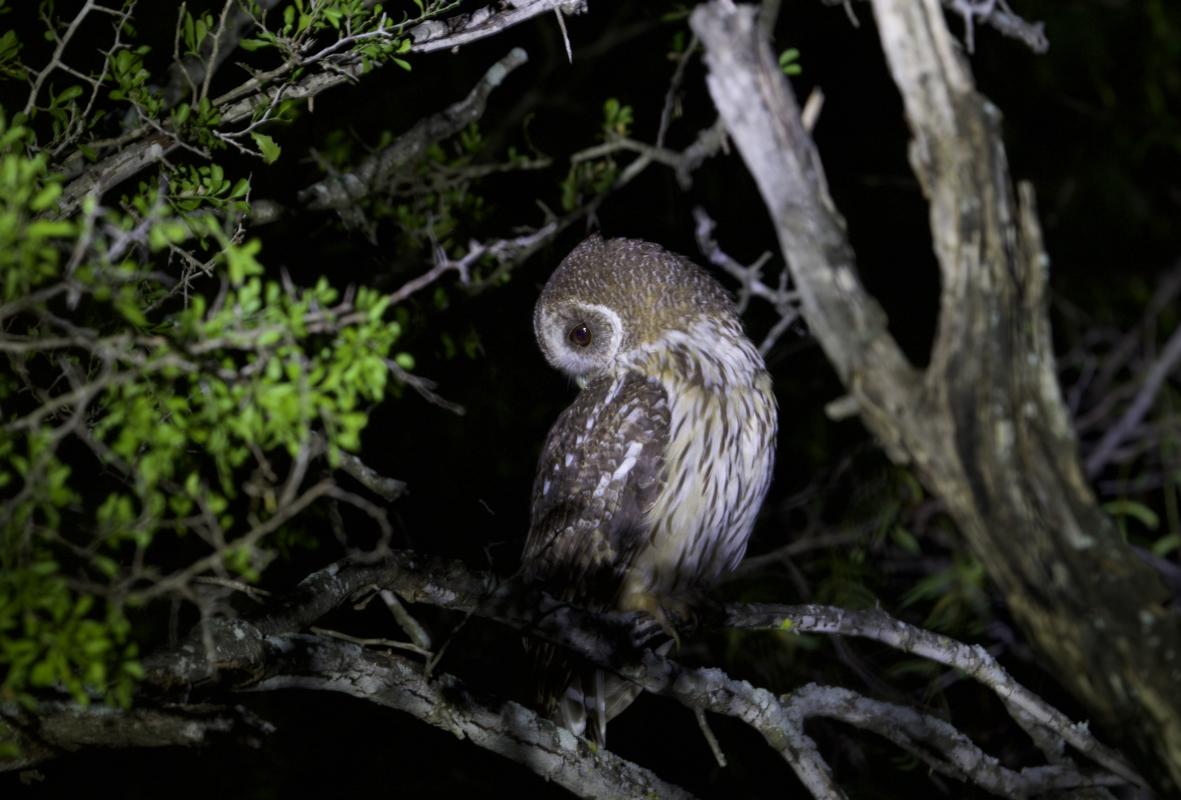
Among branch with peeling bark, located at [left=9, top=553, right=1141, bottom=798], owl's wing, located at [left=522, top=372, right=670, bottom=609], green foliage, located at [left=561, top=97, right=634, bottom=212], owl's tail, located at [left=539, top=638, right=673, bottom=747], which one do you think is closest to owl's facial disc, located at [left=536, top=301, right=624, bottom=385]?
owl's wing, located at [left=522, top=372, right=670, bottom=609]

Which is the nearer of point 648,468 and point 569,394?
point 648,468

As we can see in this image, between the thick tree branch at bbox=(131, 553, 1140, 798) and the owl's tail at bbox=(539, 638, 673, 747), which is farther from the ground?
the thick tree branch at bbox=(131, 553, 1140, 798)

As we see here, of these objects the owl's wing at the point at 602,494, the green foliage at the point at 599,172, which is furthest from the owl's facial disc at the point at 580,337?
the green foliage at the point at 599,172

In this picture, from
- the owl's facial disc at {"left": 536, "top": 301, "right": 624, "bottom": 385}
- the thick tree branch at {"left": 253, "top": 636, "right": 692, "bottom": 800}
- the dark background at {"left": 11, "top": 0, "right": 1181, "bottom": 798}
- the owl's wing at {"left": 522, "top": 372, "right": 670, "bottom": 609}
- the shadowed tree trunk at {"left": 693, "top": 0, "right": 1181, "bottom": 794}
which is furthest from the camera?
the dark background at {"left": 11, "top": 0, "right": 1181, "bottom": 798}

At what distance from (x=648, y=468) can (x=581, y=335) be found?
572 millimetres

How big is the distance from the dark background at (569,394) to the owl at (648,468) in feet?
0.86

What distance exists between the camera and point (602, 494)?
284 cm

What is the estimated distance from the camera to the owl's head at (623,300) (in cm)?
304

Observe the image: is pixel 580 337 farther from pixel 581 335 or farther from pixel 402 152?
pixel 402 152

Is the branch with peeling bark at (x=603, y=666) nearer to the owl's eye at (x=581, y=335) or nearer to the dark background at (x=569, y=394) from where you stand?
the dark background at (x=569, y=394)

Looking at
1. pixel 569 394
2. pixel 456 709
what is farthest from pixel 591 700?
pixel 569 394

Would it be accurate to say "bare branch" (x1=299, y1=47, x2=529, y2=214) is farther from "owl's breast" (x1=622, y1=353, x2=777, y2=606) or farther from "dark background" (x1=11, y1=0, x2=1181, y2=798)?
"owl's breast" (x1=622, y1=353, x2=777, y2=606)

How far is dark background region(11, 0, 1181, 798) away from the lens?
144 inches

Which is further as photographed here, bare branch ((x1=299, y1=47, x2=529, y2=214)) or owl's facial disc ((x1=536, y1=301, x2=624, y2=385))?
owl's facial disc ((x1=536, y1=301, x2=624, y2=385))
